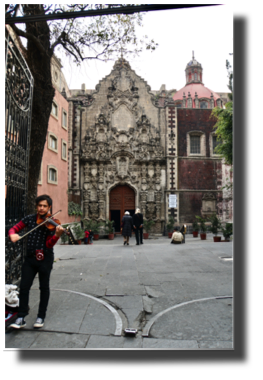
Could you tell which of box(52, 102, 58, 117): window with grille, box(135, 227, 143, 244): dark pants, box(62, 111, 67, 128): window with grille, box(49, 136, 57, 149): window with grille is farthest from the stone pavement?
box(62, 111, 67, 128): window with grille

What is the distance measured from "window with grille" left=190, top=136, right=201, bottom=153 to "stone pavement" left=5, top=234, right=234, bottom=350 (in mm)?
18355

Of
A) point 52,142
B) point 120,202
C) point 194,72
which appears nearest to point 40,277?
point 52,142

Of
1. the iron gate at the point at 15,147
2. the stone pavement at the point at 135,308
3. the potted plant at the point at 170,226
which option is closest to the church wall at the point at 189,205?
the potted plant at the point at 170,226

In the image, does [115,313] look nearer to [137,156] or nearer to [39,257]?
[39,257]

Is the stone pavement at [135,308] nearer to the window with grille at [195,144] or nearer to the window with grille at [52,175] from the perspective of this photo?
the window with grille at [52,175]

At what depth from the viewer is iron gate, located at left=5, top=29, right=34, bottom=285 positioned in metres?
5.12

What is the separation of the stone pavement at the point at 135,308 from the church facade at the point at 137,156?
52.4 feet

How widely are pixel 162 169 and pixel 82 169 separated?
6849 mm

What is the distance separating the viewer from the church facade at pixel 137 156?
2383 centimetres

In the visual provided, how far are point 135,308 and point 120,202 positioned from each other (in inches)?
773

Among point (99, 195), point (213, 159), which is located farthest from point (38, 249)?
point (213, 159)

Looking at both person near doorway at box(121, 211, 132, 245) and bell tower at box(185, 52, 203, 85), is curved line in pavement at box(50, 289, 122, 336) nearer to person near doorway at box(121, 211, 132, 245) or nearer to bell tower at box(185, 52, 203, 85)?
person near doorway at box(121, 211, 132, 245)

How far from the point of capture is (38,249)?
12.6 feet

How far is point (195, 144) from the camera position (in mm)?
25359
